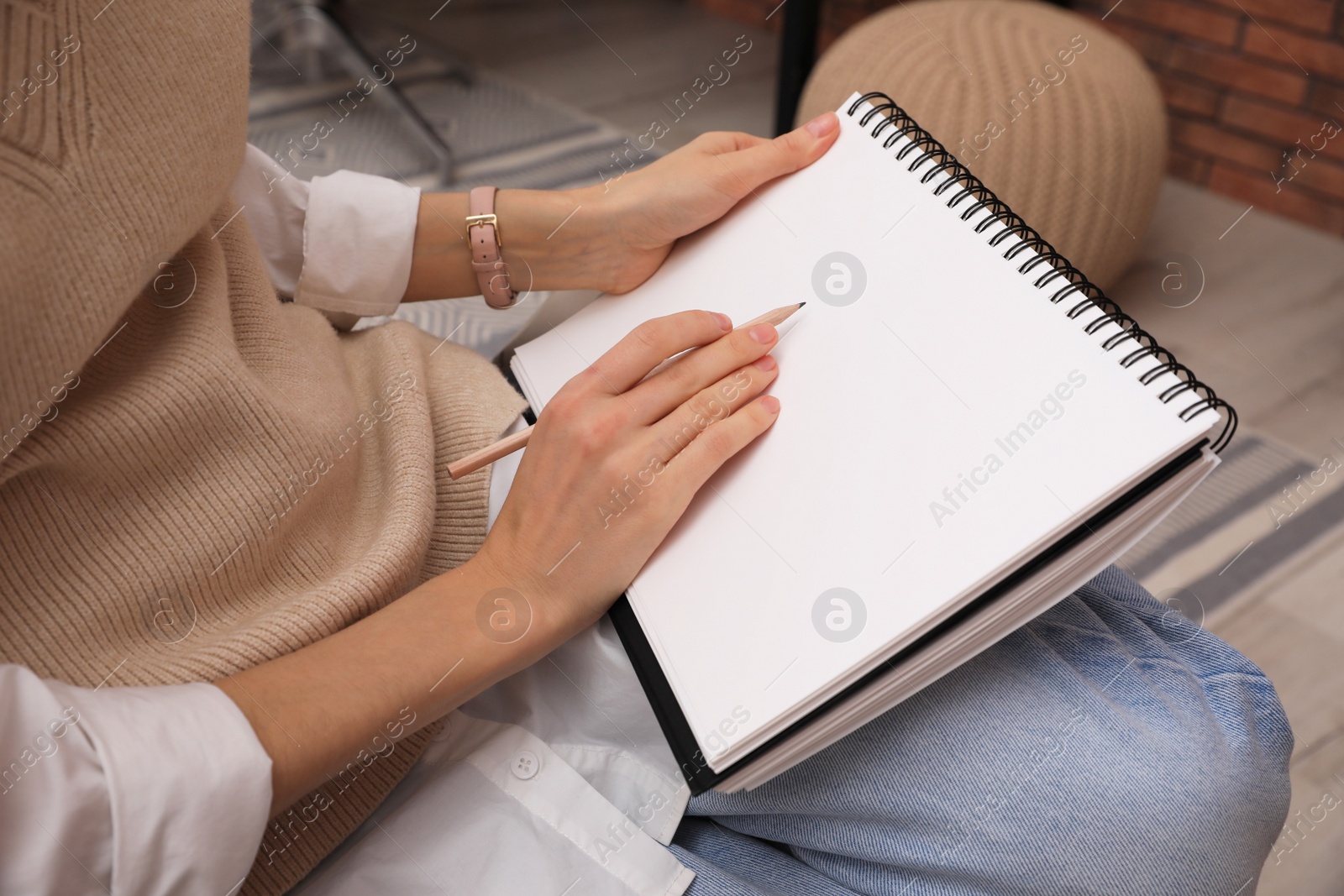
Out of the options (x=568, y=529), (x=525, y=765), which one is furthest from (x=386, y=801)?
(x=568, y=529)

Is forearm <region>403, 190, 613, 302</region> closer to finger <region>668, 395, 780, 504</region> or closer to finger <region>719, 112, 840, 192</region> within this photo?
finger <region>719, 112, 840, 192</region>

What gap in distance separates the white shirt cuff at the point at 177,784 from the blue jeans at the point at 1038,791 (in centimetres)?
25

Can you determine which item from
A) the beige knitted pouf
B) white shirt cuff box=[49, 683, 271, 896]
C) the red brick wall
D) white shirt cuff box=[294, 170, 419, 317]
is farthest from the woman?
the red brick wall

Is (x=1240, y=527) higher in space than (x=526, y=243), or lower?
lower

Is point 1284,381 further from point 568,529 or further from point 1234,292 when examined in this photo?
point 568,529

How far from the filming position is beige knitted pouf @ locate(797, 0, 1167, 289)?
1380mm

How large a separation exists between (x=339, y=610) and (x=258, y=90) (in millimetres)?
2083

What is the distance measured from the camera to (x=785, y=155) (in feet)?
2.17

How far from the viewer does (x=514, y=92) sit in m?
2.35

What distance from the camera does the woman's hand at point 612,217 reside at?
0.67 m

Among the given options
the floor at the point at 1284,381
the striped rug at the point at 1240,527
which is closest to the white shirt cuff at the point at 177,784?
the floor at the point at 1284,381

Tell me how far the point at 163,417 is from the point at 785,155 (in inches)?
16.6

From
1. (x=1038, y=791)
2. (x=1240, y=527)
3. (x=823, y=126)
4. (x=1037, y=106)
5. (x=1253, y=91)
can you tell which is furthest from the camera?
(x=1253, y=91)

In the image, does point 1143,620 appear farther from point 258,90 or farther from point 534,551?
point 258,90
